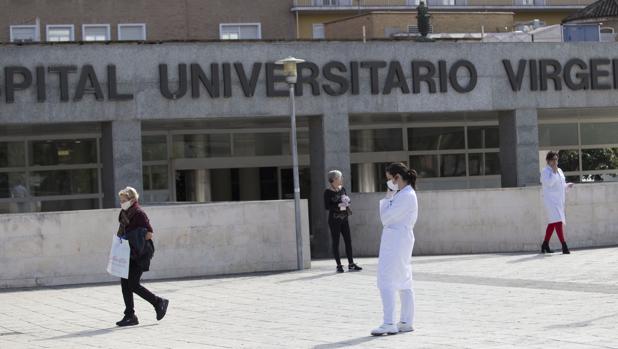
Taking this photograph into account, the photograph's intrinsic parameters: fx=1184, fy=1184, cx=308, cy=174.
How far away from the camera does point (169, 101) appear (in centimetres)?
2478

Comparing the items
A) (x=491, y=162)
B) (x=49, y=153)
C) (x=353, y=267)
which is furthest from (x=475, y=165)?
(x=353, y=267)

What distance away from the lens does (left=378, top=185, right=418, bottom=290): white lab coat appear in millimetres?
12039

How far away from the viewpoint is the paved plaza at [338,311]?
1166 cm

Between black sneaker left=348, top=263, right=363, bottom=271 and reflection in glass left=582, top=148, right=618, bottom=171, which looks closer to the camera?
black sneaker left=348, top=263, right=363, bottom=271

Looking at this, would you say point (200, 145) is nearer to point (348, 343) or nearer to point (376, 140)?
point (376, 140)

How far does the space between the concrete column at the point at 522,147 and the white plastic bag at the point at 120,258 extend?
1475 cm

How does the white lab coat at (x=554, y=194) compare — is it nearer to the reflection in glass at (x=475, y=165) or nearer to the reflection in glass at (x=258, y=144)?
the reflection in glass at (x=258, y=144)

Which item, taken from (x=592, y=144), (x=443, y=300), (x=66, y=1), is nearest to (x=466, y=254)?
(x=443, y=300)

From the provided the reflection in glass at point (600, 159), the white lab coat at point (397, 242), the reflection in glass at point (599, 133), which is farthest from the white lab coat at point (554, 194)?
the reflection in glass at point (600, 159)

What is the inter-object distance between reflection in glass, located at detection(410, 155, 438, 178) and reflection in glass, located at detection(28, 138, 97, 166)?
9014 mm

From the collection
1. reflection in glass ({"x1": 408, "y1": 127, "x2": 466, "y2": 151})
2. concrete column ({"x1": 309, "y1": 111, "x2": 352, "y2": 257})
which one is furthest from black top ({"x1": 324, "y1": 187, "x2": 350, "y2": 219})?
reflection in glass ({"x1": 408, "y1": 127, "x2": 466, "y2": 151})

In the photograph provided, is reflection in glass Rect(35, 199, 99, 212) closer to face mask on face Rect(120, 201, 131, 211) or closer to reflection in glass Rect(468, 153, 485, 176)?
reflection in glass Rect(468, 153, 485, 176)

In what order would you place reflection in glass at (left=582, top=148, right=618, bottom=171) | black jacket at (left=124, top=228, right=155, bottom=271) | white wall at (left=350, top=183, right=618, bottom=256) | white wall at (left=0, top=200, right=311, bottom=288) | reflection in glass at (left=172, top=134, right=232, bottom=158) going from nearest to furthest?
black jacket at (left=124, top=228, right=155, bottom=271)
white wall at (left=0, top=200, right=311, bottom=288)
white wall at (left=350, top=183, right=618, bottom=256)
reflection in glass at (left=172, top=134, right=232, bottom=158)
reflection in glass at (left=582, top=148, right=618, bottom=171)

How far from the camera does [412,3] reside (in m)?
55.4
